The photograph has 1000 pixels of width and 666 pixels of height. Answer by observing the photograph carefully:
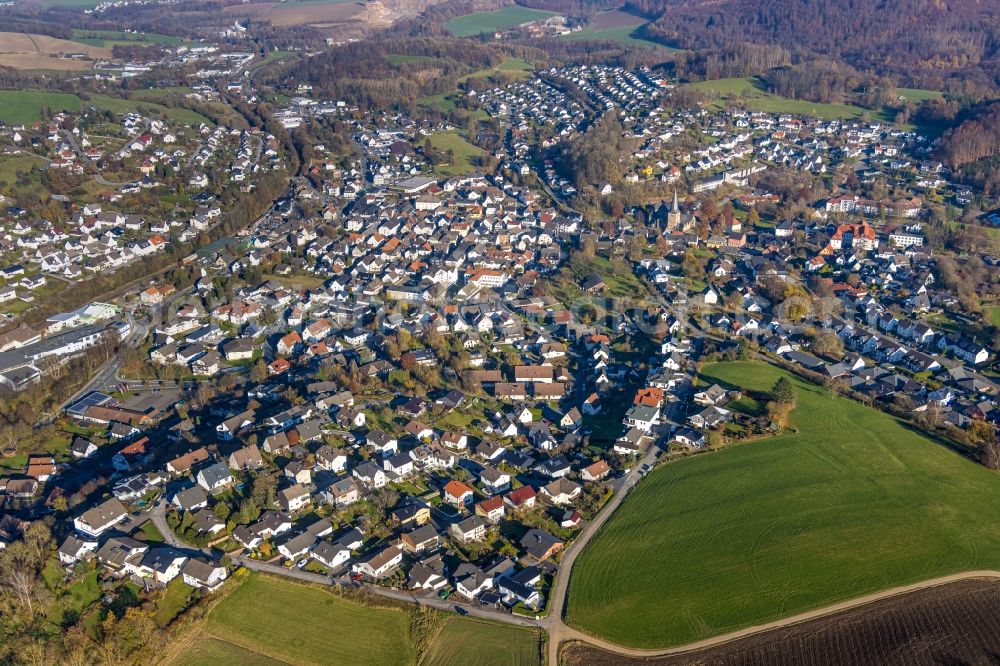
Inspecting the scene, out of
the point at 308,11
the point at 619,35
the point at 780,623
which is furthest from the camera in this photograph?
the point at 308,11

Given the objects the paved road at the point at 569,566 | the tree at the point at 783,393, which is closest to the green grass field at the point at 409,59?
the tree at the point at 783,393

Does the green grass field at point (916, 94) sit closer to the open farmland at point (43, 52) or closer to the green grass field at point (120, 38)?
the open farmland at point (43, 52)

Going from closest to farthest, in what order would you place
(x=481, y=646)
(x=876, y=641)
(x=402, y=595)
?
(x=876, y=641)
(x=481, y=646)
(x=402, y=595)

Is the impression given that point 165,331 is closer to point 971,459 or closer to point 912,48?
point 971,459

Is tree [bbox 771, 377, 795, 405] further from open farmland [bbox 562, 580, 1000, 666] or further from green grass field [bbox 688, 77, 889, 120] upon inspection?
green grass field [bbox 688, 77, 889, 120]

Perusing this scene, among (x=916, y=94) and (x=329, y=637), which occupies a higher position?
(x=916, y=94)

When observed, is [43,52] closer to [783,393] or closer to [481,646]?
[783,393]

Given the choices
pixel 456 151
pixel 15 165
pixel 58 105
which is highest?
pixel 58 105

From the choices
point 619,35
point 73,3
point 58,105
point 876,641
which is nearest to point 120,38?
point 58,105

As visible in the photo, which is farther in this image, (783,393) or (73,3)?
(73,3)
